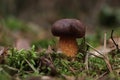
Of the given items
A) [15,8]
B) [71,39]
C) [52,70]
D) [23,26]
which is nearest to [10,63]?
[52,70]

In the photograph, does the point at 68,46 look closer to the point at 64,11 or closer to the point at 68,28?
the point at 68,28

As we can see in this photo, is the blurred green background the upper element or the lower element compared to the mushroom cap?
upper

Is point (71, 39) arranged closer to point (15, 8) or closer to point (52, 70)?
point (52, 70)

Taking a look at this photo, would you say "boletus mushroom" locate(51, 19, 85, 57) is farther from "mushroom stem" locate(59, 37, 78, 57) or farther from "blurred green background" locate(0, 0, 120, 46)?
"blurred green background" locate(0, 0, 120, 46)

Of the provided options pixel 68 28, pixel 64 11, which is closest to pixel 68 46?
pixel 68 28

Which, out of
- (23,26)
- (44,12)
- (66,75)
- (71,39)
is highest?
(44,12)

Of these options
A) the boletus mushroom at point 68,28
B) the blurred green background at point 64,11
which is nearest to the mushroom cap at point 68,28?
the boletus mushroom at point 68,28

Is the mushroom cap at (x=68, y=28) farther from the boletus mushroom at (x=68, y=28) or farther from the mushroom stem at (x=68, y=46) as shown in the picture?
the mushroom stem at (x=68, y=46)

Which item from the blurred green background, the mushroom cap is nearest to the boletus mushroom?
the mushroom cap
